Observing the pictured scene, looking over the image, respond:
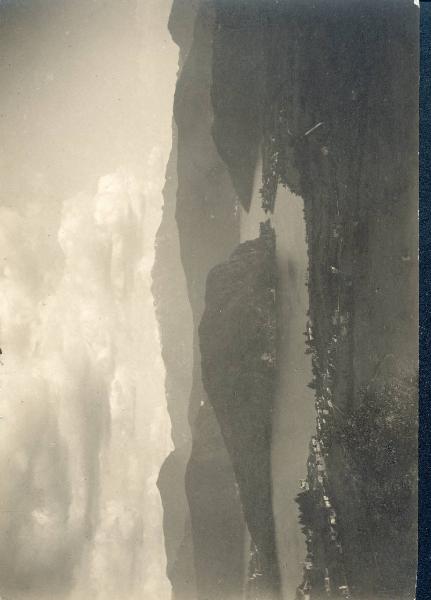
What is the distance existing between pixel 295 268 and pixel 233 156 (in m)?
0.30

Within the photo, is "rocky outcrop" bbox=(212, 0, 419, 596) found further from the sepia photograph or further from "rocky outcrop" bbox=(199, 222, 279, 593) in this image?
"rocky outcrop" bbox=(199, 222, 279, 593)

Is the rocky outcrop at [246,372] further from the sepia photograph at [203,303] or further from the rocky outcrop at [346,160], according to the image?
the rocky outcrop at [346,160]

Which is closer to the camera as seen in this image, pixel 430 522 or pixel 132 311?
pixel 132 311

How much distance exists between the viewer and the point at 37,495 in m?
1.16

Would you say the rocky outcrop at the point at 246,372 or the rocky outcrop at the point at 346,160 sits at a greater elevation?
the rocky outcrop at the point at 346,160

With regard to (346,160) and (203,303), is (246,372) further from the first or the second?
(346,160)

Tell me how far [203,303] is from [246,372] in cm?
19

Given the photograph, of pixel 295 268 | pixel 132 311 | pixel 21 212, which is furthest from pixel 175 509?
pixel 21 212

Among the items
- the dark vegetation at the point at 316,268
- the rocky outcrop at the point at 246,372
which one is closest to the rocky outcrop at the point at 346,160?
the dark vegetation at the point at 316,268

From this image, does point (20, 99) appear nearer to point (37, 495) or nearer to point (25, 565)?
point (37, 495)

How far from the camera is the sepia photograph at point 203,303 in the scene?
117 centimetres

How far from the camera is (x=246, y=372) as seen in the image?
1.22 metres

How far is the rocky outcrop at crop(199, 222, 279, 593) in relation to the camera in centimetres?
121

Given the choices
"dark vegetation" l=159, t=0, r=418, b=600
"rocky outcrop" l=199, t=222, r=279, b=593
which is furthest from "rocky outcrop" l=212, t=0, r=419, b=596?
"rocky outcrop" l=199, t=222, r=279, b=593
